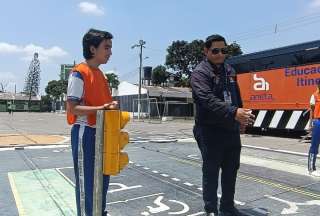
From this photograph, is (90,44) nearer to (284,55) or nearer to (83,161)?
(83,161)

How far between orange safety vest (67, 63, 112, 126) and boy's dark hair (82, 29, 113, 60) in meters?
0.13

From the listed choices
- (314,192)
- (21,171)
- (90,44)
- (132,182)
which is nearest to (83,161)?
(90,44)

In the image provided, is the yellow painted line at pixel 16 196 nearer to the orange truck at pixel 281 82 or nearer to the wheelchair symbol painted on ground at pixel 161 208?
the wheelchair symbol painted on ground at pixel 161 208

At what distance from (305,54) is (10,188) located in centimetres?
1355

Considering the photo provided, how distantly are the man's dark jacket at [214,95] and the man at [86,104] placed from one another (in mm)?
1304

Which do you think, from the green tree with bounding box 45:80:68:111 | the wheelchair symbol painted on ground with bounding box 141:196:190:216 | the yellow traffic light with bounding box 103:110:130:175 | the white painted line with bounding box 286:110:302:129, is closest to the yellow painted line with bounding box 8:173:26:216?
the wheelchair symbol painted on ground with bounding box 141:196:190:216

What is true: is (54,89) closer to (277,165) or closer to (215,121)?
(277,165)

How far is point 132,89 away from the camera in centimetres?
5769

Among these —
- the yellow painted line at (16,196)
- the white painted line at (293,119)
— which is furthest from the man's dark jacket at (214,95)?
the white painted line at (293,119)

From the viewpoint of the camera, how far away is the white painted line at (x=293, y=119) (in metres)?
18.6

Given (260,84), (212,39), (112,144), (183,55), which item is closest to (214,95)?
(212,39)

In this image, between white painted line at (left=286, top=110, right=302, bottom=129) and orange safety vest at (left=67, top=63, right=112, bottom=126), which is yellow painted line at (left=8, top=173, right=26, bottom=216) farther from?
white painted line at (left=286, top=110, right=302, bottom=129)

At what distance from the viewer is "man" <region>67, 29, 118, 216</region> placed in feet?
13.5

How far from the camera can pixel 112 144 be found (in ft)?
11.2
